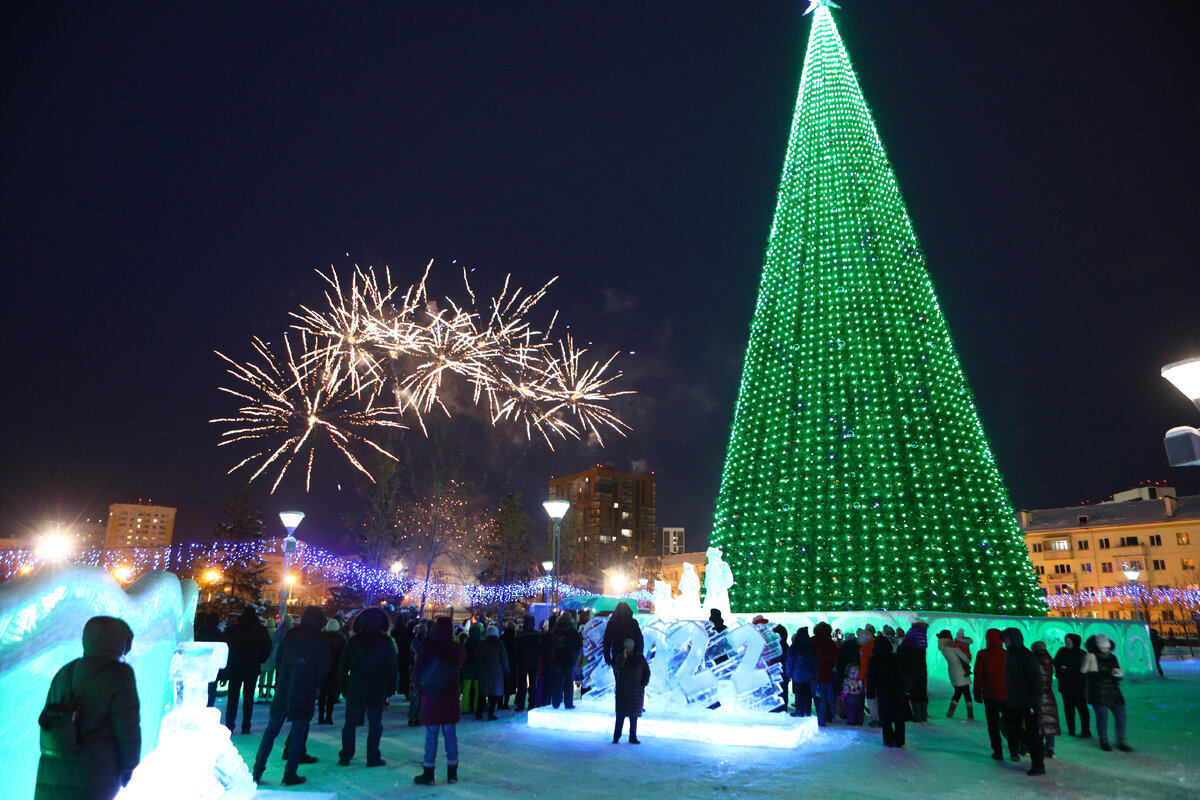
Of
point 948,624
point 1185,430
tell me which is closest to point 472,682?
point 948,624

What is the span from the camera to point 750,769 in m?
7.57

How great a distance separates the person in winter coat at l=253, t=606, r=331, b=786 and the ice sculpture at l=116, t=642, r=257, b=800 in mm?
1835

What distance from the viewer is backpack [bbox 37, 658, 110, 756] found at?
3.21m

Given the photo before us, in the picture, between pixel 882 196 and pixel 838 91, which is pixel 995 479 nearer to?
pixel 882 196

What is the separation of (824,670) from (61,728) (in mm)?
10326

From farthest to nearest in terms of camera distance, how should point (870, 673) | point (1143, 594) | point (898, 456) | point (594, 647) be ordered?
point (1143, 594)
point (898, 456)
point (594, 647)
point (870, 673)

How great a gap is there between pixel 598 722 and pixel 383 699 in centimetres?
361

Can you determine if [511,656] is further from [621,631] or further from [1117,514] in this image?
[1117,514]

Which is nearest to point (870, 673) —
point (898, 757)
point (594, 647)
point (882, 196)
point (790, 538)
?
point (898, 757)

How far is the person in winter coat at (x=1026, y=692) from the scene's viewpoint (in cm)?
743

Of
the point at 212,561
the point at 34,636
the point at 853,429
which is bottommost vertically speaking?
the point at 34,636

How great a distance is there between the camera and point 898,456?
17.0m

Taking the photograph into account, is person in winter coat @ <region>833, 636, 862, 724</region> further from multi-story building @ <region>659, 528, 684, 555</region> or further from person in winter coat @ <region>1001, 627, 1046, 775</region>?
multi-story building @ <region>659, 528, 684, 555</region>

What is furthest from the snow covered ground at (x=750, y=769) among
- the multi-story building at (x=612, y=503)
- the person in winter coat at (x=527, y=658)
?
the multi-story building at (x=612, y=503)
